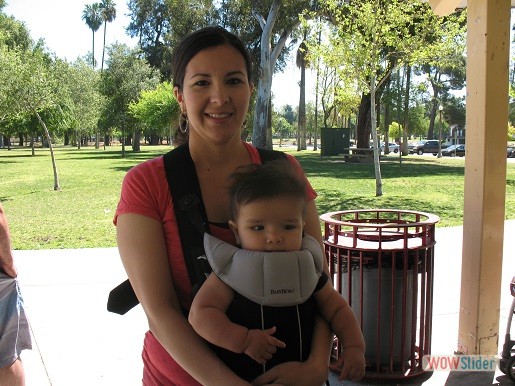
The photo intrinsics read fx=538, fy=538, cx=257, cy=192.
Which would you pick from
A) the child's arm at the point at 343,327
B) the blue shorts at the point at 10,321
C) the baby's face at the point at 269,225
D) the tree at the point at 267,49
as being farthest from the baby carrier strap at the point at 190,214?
the tree at the point at 267,49

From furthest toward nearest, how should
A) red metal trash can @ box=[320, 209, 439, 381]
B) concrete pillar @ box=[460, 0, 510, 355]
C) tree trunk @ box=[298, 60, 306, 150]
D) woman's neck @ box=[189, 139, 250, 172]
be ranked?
tree trunk @ box=[298, 60, 306, 150] < concrete pillar @ box=[460, 0, 510, 355] < red metal trash can @ box=[320, 209, 439, 381] < woman's neck @ box=[189, 139, 250, 172]

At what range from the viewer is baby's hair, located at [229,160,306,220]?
1616 mm

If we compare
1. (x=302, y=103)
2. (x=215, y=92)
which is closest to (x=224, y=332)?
(x=215, y=92)

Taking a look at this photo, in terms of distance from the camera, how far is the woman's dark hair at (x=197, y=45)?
1.69 meters

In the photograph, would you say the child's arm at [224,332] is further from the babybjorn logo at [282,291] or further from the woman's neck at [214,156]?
the woman's neck at [214,156]

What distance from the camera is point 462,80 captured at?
219 feet

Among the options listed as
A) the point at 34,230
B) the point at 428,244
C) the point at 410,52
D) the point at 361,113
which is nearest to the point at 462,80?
the point at 361,113

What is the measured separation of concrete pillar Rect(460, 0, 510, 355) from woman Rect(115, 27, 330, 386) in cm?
249

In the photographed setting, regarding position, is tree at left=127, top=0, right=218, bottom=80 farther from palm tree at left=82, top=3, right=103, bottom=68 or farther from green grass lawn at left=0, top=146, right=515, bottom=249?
palm tree at left=82, top=3, right=103, bottom=68

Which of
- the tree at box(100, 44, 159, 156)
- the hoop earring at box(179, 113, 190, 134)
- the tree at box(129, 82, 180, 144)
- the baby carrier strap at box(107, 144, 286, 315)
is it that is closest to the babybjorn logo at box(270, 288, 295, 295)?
the baby carrier strap at box(107, 144, 286, 315)

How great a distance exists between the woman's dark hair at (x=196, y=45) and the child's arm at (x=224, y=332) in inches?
28.1

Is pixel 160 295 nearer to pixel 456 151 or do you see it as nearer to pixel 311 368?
pixel 311 368

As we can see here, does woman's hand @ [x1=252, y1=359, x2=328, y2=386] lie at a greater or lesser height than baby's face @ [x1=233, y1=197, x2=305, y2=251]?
lesser

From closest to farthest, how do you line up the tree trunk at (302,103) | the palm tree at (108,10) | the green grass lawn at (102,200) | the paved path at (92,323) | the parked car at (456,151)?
the paved path at (92,323) < the green grass lawn at (102,200) < the parked car at (456,151) < the tree trunk at (302,103) < the palm tree at (108,10)
